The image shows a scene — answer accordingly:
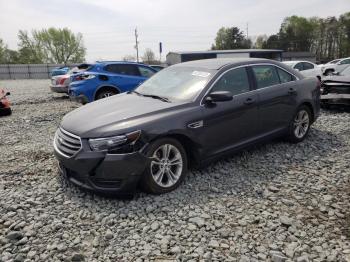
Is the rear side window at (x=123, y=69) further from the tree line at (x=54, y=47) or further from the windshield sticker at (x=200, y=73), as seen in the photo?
the tree line at (x=54, y=47)

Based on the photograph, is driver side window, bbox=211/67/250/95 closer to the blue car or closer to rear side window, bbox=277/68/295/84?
rear side window, bbox=277/68/295/84

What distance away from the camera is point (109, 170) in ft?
12.4

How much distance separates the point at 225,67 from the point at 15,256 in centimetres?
365

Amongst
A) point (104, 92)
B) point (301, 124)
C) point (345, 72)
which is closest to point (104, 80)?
point (104, 92)

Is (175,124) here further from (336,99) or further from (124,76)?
(124,76)

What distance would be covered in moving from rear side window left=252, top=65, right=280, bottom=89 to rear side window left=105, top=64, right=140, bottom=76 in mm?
6197

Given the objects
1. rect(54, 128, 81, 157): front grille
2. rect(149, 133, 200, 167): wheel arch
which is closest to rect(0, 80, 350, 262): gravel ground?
rect(149, 133, 200, 167): wheel arch

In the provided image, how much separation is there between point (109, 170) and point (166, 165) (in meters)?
0.75

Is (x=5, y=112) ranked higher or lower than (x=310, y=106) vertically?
lower

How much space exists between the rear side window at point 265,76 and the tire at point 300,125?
0.83 m

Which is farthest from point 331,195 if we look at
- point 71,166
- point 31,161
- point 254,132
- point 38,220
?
point 31,161

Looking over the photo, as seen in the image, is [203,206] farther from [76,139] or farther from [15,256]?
[15,256]

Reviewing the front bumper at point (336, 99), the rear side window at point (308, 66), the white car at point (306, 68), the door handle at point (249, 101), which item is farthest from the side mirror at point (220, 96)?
the rear side window at point (308, 66)

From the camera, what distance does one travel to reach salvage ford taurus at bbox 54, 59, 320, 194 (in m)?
3.85
